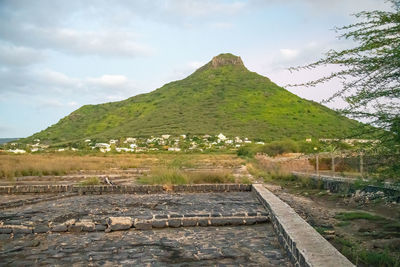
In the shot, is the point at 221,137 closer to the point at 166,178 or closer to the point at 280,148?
the point at 280,148

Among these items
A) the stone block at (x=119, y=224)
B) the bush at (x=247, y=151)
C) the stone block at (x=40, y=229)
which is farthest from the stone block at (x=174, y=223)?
the bush at (x=247, y=151)

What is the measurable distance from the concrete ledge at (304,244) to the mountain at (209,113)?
54.7 m

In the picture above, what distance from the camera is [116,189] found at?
14602 mm

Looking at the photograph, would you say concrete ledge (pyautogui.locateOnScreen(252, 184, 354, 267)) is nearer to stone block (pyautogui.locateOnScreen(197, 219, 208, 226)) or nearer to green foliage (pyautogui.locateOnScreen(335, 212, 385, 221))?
stone block (pyautogui.locateOnScreen(197, 219, 208, 226))

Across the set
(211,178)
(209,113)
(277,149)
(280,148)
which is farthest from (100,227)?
(209,113)

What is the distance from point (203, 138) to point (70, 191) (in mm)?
49494

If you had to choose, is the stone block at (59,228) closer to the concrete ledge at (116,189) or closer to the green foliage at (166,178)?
the concrete ledge at (116,189)

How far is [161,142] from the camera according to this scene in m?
62.2

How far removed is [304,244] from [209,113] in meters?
72.6

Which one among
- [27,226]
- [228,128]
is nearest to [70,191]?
[27,226]

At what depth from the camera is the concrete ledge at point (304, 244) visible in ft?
14.4

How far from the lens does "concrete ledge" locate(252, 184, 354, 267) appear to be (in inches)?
173

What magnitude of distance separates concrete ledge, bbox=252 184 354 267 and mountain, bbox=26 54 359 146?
5471cm

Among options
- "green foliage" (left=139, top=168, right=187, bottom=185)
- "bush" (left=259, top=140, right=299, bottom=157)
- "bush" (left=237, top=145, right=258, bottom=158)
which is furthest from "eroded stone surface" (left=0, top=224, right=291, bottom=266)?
"bush" (left=237, top=145, right=258, bottom=158)
